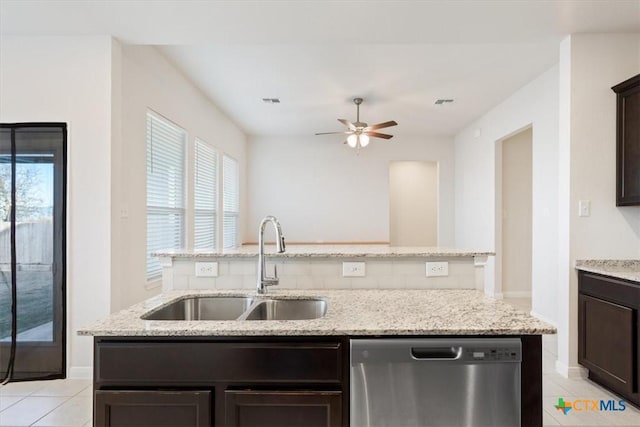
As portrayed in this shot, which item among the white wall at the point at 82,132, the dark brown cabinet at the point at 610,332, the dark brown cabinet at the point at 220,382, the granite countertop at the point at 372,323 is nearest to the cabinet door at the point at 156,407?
the dark brown cabinet at the point at 220,382

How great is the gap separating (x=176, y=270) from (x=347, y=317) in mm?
1095

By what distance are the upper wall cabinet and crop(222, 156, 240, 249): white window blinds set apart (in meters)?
4.72

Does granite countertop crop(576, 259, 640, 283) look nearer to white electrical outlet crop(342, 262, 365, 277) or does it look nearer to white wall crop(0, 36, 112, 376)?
white electrical outlet crop(342, 262, 365, 277)

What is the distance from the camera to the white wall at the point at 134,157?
2.92 meters

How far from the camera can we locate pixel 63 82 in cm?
281

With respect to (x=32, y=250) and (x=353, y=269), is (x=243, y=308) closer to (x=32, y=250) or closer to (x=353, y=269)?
(x=353, y=269)

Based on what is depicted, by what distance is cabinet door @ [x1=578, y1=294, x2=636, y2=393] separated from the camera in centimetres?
233

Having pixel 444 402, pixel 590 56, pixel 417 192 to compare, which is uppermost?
pixel 590 56

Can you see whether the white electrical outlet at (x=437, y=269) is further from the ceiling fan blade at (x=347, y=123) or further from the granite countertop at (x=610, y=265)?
the ceiling fan blade at (x=347, y=123)

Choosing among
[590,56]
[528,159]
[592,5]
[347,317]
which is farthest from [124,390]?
[528,159]

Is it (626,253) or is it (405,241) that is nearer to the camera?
(626,253)

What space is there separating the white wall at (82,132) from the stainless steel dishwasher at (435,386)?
7.61ft

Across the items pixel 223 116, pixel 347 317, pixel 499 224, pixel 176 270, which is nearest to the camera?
pixel 347 317

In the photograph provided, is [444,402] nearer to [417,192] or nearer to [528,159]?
[528,159]
